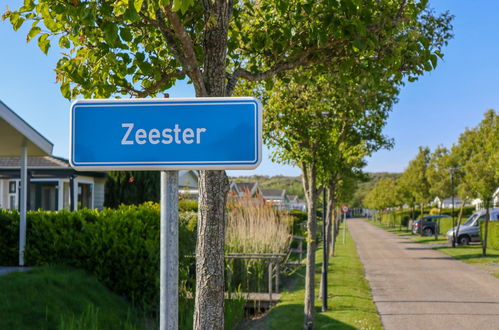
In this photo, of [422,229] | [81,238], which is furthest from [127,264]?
[422,229]

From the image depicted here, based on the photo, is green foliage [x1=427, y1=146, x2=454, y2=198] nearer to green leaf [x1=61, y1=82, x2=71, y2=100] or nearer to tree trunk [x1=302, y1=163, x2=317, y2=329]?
tree trunk [x1=302, y1=163, x2=317, y2=329]

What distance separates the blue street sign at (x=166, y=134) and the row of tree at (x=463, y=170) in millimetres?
19075

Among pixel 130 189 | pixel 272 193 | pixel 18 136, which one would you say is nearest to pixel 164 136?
pixel 18 136

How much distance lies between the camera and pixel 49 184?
30.2m

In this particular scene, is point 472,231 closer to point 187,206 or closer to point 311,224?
point 187,206

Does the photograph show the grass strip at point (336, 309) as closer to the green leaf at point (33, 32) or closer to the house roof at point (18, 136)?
the house roof at point (18, 136)

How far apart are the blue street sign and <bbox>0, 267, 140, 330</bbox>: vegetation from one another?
541 centimetres

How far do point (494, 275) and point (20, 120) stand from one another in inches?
618

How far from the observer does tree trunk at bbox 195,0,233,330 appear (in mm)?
3354

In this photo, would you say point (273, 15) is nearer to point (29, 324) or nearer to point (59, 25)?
point (59, 25)

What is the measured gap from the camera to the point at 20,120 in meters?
11.9

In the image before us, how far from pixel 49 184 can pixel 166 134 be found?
3010 cm

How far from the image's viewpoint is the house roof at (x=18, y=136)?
11.6m

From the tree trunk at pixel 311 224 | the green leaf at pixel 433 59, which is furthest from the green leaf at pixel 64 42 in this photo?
the tree trunk at pixel 311 224
